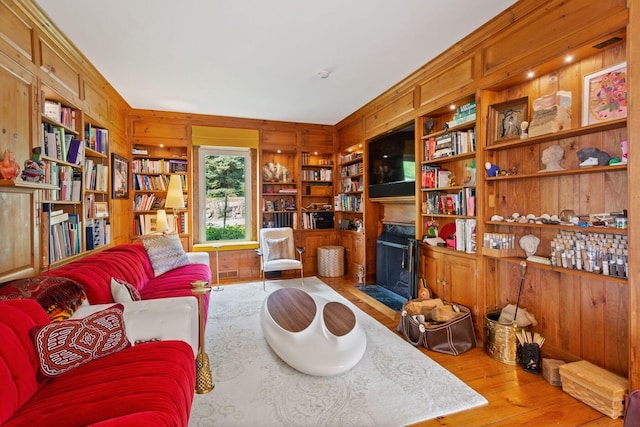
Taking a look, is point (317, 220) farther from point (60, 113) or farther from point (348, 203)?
point (60, 113)

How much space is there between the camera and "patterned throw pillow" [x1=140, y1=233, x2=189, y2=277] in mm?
3336

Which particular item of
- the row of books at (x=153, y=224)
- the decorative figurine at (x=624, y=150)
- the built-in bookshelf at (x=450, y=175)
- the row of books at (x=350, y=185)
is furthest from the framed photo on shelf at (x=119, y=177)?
the decorative figurine at (x=624, y=150)

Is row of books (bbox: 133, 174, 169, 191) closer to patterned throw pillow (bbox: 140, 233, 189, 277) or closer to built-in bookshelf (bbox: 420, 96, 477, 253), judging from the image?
patterned throw pillow (bbox: 140, 233, 189, 277)

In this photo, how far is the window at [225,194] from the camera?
5266 millimetres

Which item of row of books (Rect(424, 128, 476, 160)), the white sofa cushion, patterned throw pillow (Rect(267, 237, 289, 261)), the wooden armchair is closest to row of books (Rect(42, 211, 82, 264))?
the white sofa cushion

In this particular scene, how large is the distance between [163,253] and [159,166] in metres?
2.01

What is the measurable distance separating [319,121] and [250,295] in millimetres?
3167

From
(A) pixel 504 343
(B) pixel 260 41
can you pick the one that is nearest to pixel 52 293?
(B) pixel 260 41

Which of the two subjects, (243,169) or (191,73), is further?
(243,169)

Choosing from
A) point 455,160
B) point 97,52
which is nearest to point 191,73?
point 97,52

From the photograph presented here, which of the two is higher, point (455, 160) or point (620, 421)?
point (455, 160)

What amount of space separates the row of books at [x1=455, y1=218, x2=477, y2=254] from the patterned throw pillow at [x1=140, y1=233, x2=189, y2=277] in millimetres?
3010

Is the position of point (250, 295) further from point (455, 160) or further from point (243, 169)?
point (455, 160)

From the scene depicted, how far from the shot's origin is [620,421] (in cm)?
171
